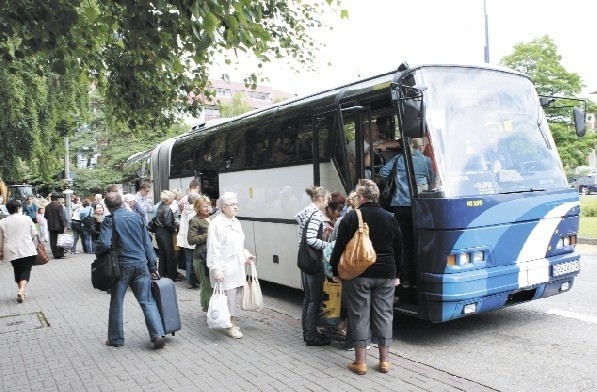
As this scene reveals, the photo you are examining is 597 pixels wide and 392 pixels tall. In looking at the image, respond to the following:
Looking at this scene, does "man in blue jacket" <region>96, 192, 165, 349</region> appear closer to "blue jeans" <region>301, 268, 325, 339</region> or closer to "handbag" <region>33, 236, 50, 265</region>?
"blue jeans" <region>301, 268, 325, 339</region>

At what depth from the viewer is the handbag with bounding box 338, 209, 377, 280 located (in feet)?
16.1

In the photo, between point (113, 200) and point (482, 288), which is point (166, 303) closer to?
point (113, 200)

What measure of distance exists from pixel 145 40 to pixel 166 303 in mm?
2970

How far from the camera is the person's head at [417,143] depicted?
5910 mm

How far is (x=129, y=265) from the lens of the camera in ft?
20.6

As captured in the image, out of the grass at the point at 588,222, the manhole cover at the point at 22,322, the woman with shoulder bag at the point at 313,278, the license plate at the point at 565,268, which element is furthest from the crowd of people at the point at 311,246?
the grass at the point at 588,222

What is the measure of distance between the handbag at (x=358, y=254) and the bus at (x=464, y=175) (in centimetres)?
107

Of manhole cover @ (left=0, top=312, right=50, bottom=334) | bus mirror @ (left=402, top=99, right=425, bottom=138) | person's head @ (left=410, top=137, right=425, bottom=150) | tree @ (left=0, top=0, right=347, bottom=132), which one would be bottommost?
manhole cover @ (left=0, top=312, right=50, bottom=334)

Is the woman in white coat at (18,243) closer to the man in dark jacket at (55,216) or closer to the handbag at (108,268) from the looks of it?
the handbag at (108,268)

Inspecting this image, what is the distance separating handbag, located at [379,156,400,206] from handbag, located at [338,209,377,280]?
128 cm

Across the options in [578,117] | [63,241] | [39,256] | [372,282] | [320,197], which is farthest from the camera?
[63,241]

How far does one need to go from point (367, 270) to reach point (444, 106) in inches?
85.6

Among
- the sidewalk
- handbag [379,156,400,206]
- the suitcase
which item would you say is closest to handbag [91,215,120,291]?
the suitcase

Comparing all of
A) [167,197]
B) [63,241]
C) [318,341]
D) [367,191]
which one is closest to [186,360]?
[318,341]
